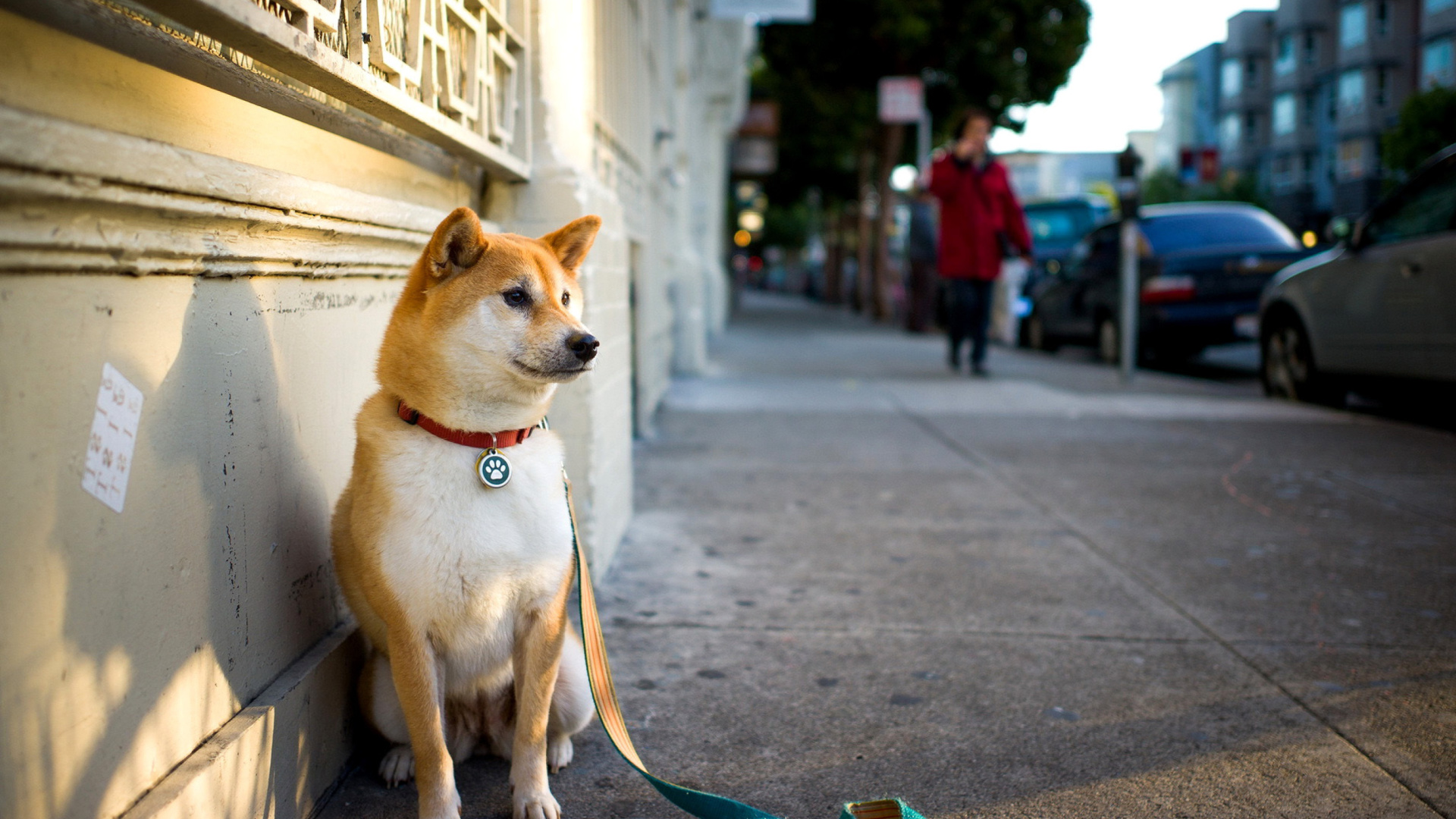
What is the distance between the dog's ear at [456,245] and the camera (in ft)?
6.56

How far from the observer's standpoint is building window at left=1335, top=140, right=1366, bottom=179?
47.5 metres

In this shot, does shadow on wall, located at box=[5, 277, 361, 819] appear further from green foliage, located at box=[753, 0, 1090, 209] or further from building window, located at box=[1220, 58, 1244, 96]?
building window, located at box=[1220, 58, 1244, 96]

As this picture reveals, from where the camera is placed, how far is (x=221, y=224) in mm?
1888

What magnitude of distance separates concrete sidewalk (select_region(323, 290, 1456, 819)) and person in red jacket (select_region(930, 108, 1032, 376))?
11.2 feet

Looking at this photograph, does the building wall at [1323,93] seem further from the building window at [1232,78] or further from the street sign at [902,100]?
the street sign at [902,100]

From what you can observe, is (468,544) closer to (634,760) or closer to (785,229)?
(634,760)

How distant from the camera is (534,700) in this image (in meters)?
2.22

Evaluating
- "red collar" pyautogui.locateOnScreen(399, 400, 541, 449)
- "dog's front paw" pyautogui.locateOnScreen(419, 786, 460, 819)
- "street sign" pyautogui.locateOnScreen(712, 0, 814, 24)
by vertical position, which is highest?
"street sign" pyautogui.locateOnScreen(712, 0, 814, 24)

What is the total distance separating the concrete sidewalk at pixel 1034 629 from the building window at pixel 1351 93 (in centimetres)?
4956

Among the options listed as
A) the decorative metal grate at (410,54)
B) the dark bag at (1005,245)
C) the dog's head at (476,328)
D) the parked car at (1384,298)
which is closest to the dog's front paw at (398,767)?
the dog's head at (476,328)

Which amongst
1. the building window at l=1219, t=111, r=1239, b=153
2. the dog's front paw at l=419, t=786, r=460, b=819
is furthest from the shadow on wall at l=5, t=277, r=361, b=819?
the building window at l=1219, t=111, r=1239, b=153

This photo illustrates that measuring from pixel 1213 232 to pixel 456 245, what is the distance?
1123 centimetres

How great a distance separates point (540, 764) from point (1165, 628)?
2206mm

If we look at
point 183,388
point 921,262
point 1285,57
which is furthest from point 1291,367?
point 1285,57
